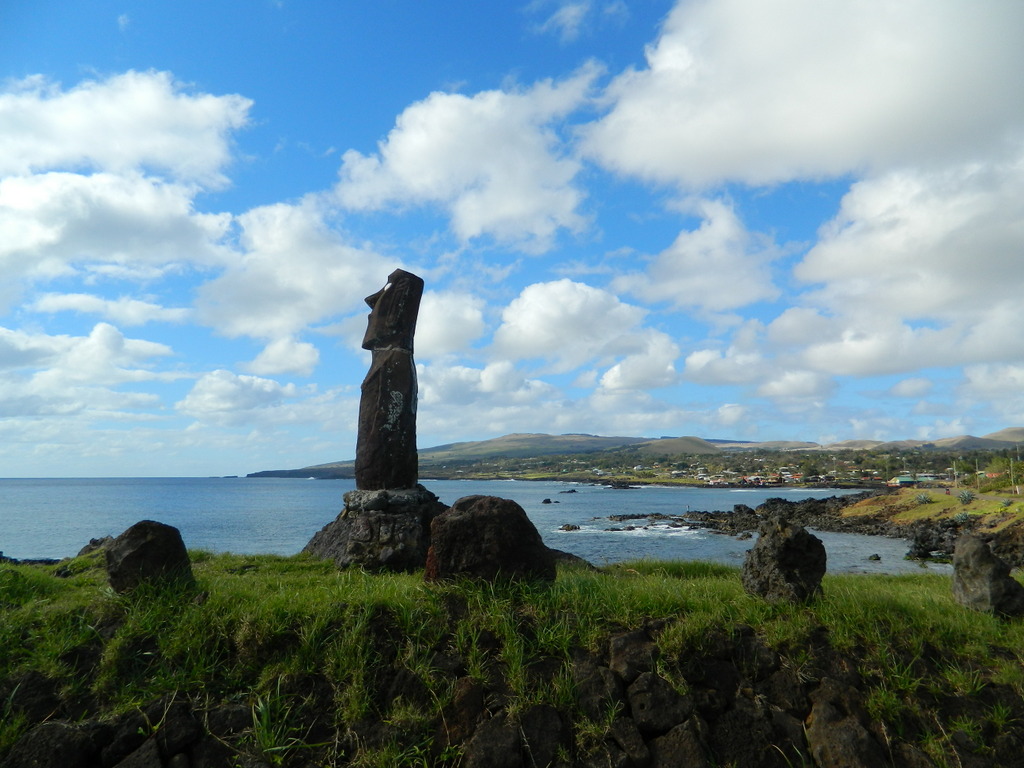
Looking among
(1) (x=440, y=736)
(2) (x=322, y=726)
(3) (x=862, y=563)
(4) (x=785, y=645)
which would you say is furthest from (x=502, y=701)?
(3) (x=862, y=563)

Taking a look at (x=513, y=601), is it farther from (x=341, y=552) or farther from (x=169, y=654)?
(x=341, y=552)

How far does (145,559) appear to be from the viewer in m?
8.05

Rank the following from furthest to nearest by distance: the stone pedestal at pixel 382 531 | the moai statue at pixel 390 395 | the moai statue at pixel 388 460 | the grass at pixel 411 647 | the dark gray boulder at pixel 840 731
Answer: the moai statue at pixel 390 395, the moai statue at pixel 388 460, the stone pedestal at pixel 382 531, the grass at pixel 411 647, the dark gray boulder at pixel 840 731

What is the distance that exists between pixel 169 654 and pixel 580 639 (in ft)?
14.1

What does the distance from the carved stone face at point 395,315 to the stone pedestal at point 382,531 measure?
3.52 metres

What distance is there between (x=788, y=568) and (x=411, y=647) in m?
4.79

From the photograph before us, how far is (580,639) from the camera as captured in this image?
7348 mm

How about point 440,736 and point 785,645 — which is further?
point 785,645

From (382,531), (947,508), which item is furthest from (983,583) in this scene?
(947,508)

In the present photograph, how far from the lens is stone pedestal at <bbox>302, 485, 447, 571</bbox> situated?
13.4 metres

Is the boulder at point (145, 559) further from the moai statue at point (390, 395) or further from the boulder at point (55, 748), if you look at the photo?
the moai statue at point (390, 395)

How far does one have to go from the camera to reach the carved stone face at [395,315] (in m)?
16.0

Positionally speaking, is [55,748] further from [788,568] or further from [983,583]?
[983,583]

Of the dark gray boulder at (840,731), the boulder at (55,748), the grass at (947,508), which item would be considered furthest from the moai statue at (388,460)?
the grass at (947,508)
